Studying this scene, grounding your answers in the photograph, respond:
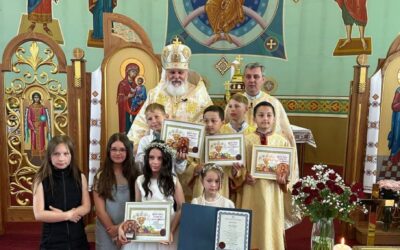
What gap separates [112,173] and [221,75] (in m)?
6.49

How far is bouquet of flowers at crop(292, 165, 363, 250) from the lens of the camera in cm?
240

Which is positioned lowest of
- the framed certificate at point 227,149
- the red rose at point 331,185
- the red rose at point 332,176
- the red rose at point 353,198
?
the red rose at point 353,198

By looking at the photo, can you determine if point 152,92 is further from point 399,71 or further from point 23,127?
point 399,71

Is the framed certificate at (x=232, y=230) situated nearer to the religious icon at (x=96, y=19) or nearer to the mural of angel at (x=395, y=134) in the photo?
the mural of angel at (x=395, y=134)

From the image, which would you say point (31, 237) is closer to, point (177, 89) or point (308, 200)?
point (177, 89)

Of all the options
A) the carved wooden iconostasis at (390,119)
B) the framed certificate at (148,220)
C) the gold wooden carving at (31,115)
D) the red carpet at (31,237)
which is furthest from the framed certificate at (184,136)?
the carved wooden iconostasis at (390,119)

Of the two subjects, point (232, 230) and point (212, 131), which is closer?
point (232, 230)

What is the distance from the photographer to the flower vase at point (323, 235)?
2443 millimetres

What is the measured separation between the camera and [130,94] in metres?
4.47

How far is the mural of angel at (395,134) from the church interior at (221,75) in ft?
0.04

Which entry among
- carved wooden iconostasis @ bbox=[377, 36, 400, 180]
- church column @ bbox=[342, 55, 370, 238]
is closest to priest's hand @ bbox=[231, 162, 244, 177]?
church column @ bbox=[342, 55, 370, 238]

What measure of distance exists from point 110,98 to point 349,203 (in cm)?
295

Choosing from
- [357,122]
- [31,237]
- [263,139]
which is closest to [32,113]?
[31,237]

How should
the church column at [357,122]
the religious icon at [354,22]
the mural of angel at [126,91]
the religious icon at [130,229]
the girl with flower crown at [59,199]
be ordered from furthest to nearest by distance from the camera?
the religious icon at [354,22] < the mural of angel at [126,91] < the church column at [357,122] < the girl with flower crown at [59,199] < the religious icon at [130,229]
